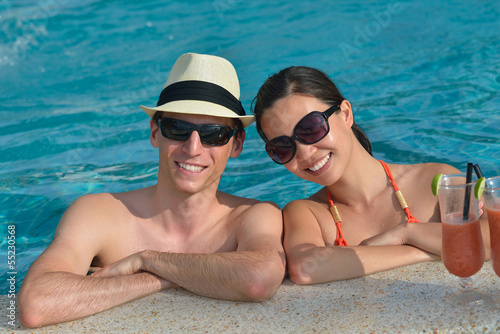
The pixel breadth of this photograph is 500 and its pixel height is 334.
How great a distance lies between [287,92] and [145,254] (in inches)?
55.4

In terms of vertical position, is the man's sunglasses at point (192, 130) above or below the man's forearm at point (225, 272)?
above

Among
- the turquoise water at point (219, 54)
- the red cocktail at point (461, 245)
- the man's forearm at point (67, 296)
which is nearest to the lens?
the red cocktail at point (461, 245)

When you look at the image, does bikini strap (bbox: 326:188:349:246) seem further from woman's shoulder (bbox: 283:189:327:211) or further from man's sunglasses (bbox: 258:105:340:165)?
man's sunglasses (bbox: 258:105:340:165)

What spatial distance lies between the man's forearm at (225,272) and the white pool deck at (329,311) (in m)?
0.09

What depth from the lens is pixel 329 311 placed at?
336cm

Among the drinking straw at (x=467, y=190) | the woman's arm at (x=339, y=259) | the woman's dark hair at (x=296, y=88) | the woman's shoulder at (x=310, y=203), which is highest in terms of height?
the woman's dark hair at (x=296, y=88)

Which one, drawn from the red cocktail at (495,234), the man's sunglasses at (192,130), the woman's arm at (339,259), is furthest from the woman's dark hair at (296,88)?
the red cocktail at (495,234)

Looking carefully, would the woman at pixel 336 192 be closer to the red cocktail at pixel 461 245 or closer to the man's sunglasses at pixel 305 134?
the man's sunglasses at pixel 305 134

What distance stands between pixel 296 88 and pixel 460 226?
149 centimetres

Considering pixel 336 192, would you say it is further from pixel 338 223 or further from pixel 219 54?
pixel 219 54

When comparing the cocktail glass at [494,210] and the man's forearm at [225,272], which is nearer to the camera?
the cocktail glass at [494,210]

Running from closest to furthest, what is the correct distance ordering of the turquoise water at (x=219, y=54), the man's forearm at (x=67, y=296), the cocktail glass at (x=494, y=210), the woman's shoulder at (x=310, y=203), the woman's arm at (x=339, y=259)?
Result: the cocktail glass at (x=494, y=210)
the man's forearm at (x=67, y=296)
the woman's arm at (x=339, y=259)
the woman's shoulder at (x=310, y=203)
the turquoise water at (x=219, y=54)

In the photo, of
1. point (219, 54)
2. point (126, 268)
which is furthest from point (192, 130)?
point (219, 54)

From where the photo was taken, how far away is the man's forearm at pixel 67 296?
3334mm
